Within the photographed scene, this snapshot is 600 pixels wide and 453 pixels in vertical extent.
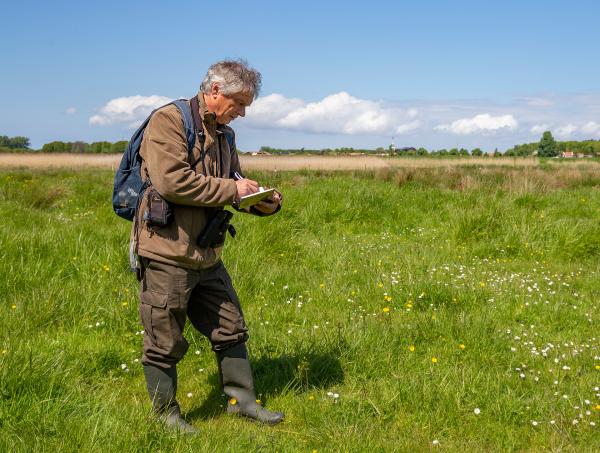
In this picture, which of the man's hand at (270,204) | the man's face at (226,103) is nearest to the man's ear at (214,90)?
the man's face at (226,103)

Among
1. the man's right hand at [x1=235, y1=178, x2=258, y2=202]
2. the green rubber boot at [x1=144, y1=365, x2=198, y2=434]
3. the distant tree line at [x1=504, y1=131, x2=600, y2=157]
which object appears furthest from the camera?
the distant tree line at [x1=504, y1=131, x2=600, y2=157]

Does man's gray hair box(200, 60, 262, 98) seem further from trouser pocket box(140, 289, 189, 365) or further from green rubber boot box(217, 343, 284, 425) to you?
green rubber boot box(217, 343, 284, 425)

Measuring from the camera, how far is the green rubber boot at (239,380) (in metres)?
3.86

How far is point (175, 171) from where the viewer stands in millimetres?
3260

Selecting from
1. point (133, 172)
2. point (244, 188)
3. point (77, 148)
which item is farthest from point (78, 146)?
point (244, 188)

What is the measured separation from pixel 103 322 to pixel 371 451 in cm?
263

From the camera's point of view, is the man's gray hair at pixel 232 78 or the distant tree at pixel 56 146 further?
the distant tree at pixel 56 146

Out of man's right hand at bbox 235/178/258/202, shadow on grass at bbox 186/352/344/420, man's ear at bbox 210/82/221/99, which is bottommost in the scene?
shadow on grass at bbox 186/352/344/420

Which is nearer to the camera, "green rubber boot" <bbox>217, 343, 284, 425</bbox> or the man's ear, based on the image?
the man's ear

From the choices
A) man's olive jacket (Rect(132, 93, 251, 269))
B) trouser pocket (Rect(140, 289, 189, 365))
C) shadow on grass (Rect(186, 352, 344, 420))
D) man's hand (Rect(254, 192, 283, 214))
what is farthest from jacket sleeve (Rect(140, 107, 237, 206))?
shadow on grass (Rect(186, 352, 344, 420))

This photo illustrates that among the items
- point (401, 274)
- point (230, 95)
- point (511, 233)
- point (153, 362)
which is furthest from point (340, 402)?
point (511, 233)

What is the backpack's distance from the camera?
3.45 meters

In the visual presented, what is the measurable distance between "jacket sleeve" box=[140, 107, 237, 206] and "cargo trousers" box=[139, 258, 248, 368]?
45 centimetres

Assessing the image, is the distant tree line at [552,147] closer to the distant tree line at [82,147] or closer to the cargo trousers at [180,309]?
the distant tree line at [82,147]
